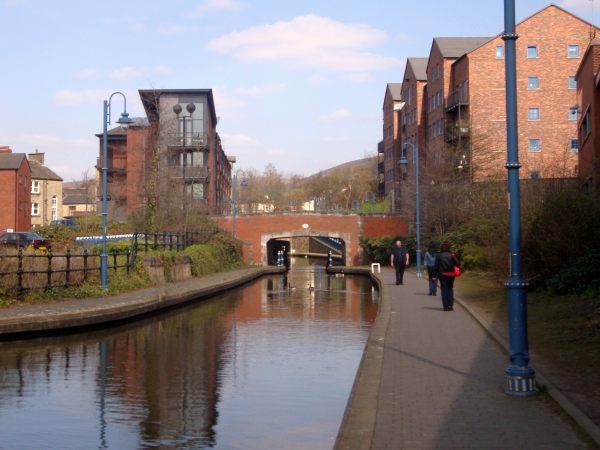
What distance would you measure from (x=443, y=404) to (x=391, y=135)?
243 feet

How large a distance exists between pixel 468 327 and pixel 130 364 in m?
6.88

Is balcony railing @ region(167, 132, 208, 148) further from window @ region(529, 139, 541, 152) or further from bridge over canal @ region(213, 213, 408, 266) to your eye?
window @ region(529, 139, 541, 152)

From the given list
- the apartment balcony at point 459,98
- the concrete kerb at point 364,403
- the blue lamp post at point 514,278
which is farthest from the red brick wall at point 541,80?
the blue lamp post at point 514,278

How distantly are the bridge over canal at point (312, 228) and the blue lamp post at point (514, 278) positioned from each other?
50.8m

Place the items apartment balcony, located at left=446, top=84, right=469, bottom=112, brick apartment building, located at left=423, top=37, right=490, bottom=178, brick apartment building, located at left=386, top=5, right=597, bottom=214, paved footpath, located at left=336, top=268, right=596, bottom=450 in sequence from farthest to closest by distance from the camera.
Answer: brick apartment building, located at left=423, top=37, right=490, bottom=178
apartment balcony, located at left=446, top=84, right=469, bottom=112
brick apartment building, located at left=386, top=5, right=597, bottom=214
paved footpath, located at left=336, top=268, right=596, bottom=450

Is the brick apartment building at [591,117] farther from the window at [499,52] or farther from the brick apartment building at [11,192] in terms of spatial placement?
the brick apartment building at [11,192]

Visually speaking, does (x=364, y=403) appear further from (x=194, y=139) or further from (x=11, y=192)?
(x=11, y=192)

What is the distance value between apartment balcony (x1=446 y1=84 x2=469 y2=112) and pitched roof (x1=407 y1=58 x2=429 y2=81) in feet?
38.1

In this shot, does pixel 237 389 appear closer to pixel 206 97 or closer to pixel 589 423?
pixel 589 423

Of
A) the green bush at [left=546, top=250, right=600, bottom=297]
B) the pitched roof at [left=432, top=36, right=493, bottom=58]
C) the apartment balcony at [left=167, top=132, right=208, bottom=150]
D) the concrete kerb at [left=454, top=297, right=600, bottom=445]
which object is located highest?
the pitched roof at [left=432, top=36, right=493, bottom=58]

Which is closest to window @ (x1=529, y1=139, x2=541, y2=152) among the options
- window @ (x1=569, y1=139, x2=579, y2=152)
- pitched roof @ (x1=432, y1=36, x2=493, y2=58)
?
window @ (x1=569, y1=139, x2=579, y2=152)

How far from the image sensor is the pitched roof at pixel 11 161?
6272 cm

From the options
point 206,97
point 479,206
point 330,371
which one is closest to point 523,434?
point 330,371

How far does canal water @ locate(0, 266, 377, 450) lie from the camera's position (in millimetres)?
8055
